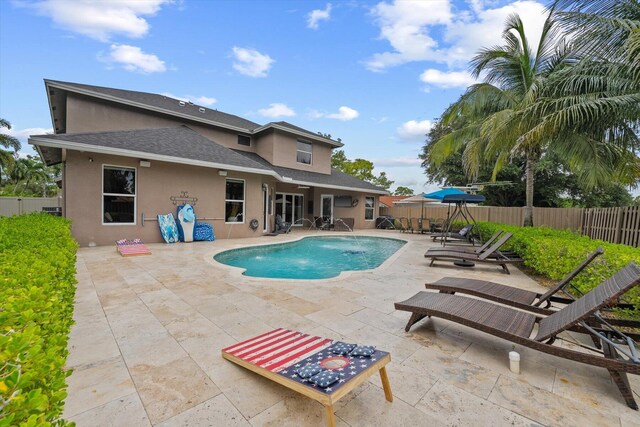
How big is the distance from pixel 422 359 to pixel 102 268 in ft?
22.4

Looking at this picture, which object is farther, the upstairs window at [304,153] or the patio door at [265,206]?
the upstairs window at [304,153]

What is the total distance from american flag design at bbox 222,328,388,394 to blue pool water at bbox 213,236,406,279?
383 cm

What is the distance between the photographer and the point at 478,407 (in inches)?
87.5

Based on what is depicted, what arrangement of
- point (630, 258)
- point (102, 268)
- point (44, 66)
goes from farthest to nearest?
point (44, 66) → point (102, 268) → point (630, 258)

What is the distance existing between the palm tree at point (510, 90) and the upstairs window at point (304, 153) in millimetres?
8765

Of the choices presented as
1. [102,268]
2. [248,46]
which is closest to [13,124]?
[248,46]

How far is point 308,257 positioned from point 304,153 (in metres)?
→ 10.2

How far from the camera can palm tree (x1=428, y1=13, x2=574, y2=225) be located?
860 centimetres

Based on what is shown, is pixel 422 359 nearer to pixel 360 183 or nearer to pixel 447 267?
pixel 447 267

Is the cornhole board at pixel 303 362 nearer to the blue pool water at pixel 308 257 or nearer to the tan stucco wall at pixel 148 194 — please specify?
the blue pool water at pixel 308 257

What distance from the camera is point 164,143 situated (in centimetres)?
1076

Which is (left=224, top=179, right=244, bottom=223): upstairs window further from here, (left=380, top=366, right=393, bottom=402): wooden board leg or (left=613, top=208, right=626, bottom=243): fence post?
(left=613, top=208, right=626, bottom=243): fence post

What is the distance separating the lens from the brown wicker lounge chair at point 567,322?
2328mm

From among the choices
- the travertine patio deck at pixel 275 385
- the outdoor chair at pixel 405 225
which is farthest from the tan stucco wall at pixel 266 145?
the travertine patio deck at pixel 275 385
